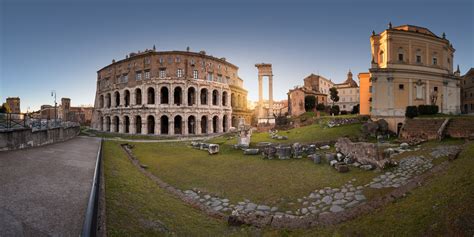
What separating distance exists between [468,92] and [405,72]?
3720cm

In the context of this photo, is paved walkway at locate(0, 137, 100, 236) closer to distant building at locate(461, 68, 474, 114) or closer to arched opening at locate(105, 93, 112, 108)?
arched opening at locate(105, 93, 112, 108)

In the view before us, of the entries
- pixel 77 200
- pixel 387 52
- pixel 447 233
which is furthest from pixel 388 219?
pixel 387 52

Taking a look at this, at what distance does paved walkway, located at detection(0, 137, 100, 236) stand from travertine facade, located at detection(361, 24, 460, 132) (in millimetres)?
28973

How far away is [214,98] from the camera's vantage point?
4641 cm

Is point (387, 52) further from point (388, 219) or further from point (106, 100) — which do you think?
point (106, 100)

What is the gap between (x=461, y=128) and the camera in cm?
1527

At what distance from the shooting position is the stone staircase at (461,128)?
14.8m

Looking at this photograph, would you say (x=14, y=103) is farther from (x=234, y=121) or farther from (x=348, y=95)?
(x=348, y=95)

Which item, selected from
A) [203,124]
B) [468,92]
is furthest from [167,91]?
[468,92]

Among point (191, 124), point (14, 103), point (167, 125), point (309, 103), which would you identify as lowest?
point (167, 125)

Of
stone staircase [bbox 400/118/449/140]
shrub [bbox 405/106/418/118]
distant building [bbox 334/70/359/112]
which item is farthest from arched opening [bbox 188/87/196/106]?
distant building [bbox 334/70/359/112]

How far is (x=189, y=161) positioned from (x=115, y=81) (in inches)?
1528

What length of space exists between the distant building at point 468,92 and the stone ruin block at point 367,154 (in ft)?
178

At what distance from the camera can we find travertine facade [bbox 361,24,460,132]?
2542 centimetres
